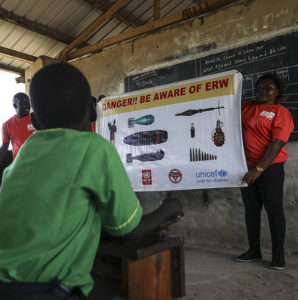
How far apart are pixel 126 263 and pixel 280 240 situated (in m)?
2.11

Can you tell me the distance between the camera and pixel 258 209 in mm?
3047

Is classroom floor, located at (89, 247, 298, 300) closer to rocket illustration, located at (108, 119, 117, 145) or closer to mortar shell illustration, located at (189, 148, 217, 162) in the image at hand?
mortar shell illustration, located at (189, 148, 217, 162)

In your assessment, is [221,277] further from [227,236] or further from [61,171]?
[61,171]

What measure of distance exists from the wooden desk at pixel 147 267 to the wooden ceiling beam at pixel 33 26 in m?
4.95

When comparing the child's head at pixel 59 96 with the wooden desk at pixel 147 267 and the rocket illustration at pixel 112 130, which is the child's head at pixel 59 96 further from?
the rocket illustration at pixel 112 130

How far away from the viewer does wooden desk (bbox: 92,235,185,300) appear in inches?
43.5

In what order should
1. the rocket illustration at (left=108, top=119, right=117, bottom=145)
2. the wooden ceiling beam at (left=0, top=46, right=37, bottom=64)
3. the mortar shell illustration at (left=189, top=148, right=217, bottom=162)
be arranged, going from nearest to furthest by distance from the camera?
1. the mortar shell illustration at (left=189, top=148, right=217, bottom=162)
2. the rocket illustration at (left=108, top=119, right=117, bottom=145)
3. the wooden ceiling beam at (left=0, top=46, right=37, bottom=64)

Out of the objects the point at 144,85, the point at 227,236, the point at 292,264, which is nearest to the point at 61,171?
the point at 292,264

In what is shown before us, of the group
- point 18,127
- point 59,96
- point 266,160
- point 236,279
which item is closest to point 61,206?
point 59,96

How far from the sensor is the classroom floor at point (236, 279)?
2.24m

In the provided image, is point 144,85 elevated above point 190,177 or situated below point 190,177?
above

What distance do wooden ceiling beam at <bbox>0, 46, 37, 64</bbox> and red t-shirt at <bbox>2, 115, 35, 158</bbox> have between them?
221 cm

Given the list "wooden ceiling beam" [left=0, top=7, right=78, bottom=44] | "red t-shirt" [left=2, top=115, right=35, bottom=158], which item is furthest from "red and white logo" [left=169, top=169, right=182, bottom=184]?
"wooden ceiling beam" [left=0, top=7, right=78, bottom=44]

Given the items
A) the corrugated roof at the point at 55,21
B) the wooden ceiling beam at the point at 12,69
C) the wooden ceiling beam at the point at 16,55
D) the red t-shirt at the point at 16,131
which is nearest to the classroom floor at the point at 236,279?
the red t-shirt at the point at 16,131
